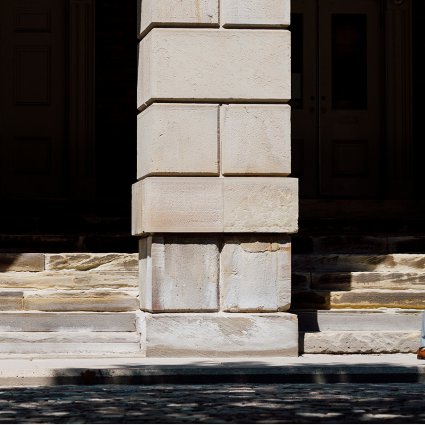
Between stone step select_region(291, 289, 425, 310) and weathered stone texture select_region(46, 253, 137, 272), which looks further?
weathered stone texture select_region(46, 253, 137, 272)

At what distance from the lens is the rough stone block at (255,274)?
44.8 ft

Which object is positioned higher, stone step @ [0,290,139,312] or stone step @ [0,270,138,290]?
stone step @ [0,270,138,290]

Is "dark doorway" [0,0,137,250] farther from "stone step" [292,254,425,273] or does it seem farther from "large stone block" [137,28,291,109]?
"large stone block" [137,28,291,109]

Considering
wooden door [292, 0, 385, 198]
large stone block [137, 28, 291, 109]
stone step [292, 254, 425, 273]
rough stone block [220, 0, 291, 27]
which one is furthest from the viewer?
wooden door [292, 0, 385, 198]

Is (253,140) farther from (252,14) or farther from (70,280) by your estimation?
(70,280)

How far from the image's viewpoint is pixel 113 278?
14.9 meters

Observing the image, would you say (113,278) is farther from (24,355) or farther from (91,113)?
(91,113)

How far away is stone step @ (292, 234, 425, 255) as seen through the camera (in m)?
15.9

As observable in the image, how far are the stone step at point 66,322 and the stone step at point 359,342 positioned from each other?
5.28 feet

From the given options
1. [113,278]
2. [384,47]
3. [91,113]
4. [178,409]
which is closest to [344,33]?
[384,47]

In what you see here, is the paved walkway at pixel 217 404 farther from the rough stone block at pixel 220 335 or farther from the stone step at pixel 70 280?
the stone step at pixel 70 280

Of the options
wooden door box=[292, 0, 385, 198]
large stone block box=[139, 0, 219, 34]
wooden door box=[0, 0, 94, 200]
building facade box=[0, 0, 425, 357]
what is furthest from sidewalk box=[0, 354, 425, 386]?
wooden door box=[292, 0, 385, 198]

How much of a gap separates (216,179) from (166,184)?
44cm

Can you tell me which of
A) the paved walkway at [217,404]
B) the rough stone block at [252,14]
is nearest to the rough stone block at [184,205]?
the rough stone block at [252,14]
